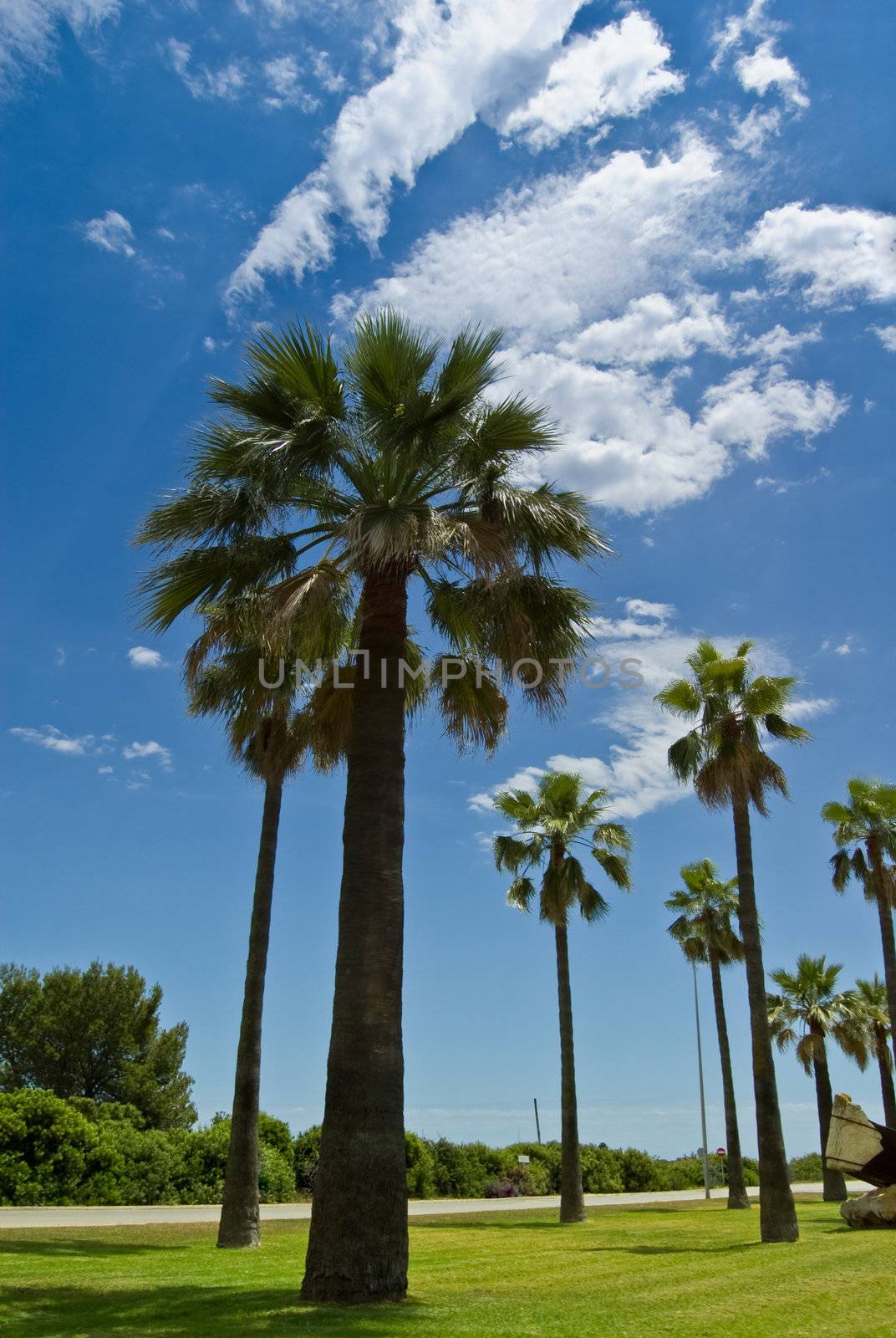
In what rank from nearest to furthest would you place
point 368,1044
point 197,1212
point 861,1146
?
1. point 368,1044
2. point 861,1146
3. point 197,1212

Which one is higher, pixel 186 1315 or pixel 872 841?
pixel 872 841

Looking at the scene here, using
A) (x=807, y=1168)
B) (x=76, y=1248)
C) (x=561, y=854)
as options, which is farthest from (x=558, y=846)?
(x=807, y=1168)

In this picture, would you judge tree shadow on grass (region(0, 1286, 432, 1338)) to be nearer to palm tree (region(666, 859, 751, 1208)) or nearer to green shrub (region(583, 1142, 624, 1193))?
palm tree (region(666, 859, 751, 1208))

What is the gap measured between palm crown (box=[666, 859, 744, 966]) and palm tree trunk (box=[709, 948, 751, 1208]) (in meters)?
0.57

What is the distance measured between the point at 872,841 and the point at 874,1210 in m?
12.5

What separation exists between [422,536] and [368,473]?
1.49m

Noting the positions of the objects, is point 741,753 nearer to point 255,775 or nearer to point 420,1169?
point 255,775

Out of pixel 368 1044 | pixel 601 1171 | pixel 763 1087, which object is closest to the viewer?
pixel 368 1044

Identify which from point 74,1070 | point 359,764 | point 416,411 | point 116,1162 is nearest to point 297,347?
point 416,411

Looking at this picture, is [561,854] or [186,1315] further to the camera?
[561,854]

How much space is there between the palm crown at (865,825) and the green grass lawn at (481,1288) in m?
12.8

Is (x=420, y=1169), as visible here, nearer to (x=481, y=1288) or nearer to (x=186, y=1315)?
(x=481, y=1288)

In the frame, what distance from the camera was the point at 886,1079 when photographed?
3634 centimetres

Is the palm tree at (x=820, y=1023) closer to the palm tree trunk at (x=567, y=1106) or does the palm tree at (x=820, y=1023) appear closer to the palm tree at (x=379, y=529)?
the palm tree trunk at (x=567, y=1106)
